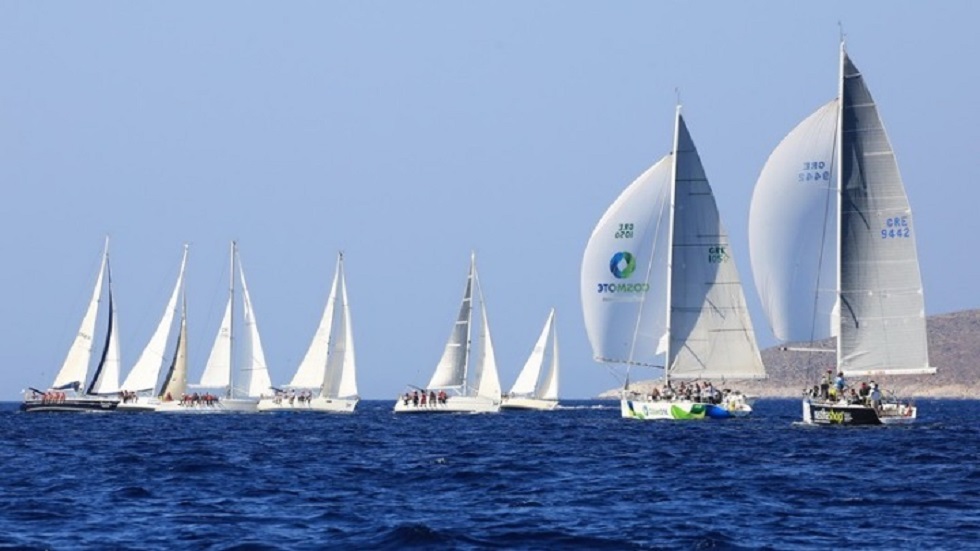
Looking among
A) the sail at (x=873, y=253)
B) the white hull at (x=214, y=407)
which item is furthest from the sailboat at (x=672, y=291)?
the white hull at (x=214, y=407)

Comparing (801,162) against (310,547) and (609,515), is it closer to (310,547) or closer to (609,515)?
(609,515)

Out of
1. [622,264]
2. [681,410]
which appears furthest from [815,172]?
[681,410]

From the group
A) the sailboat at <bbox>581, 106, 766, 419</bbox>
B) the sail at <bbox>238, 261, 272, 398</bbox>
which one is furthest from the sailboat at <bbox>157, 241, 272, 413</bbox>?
the sailboat at <bbox>581, 106, 766, 419</bbox>

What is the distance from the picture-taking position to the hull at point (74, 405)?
317 feet

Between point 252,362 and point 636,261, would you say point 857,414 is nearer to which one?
point 636,261

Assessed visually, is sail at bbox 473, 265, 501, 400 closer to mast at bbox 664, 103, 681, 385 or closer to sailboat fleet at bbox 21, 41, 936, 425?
sailboat fleet at bbox 21, 41, 936, 425

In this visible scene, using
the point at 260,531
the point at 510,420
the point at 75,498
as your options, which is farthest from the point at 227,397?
the point at 260,531

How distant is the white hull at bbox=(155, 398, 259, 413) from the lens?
96562mm

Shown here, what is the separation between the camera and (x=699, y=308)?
75.2m

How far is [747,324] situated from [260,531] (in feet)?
158

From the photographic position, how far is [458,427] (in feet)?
254

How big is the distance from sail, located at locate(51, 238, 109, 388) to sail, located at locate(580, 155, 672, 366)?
115 ft

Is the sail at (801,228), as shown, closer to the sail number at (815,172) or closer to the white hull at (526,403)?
the sail number at (815,172)

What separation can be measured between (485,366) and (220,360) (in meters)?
15.1
